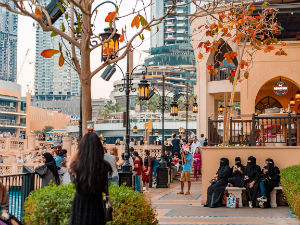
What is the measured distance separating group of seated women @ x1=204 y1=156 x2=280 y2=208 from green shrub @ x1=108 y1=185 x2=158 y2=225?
22.8 feet

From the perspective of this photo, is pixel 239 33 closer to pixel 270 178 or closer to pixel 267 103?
pixel 270 178

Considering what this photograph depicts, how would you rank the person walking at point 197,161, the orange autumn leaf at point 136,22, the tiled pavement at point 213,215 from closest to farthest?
the orange autumn leaf at point 136,22 < the tiled pavement at point 213,215 < the person walking at point 197,161

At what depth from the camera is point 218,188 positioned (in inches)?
556

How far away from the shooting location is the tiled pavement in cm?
1121

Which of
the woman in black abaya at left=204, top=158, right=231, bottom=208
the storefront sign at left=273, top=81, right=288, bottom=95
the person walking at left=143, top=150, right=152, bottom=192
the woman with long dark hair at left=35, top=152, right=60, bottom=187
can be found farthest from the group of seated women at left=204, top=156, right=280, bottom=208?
Answer: the storefront sign at left=273, top=81, right=288, bottom=95

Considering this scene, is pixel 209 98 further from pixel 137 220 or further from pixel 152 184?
pixel 137 220

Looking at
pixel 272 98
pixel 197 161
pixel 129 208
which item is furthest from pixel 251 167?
pixel 272 98

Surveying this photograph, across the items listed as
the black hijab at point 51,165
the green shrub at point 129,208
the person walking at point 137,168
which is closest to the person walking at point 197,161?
the person walking at point 137,168

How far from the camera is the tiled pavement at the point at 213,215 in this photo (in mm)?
11211

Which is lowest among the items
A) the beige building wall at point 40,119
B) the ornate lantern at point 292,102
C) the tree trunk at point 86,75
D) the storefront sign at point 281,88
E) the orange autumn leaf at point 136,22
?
the tree trunk at point 86,75

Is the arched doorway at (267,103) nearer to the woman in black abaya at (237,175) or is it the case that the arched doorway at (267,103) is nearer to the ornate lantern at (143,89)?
the ornate lantern at (143,89)

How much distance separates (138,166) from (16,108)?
108 meters

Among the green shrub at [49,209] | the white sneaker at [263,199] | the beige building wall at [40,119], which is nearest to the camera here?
the green shrub at [49,209]

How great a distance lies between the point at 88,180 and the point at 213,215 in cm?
754
